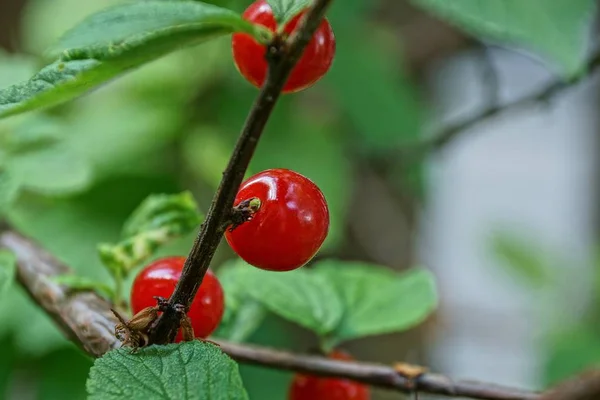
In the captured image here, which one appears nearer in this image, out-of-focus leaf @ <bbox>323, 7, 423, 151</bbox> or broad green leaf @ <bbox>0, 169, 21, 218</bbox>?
broad green leaf @ <bbox>0, 169, 21, 218</bbox>

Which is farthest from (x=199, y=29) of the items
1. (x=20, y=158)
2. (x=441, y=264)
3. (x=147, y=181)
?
(x=441, y=264)

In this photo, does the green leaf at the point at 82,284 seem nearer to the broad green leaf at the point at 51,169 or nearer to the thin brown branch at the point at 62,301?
the thin brown branch at the point at 62,301

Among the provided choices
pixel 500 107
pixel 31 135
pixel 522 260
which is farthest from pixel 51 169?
pixel 522 260

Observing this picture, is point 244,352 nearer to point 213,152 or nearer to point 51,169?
point 51,169

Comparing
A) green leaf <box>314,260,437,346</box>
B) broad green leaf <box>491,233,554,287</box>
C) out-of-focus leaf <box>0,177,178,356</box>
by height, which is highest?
green leaf <box>314,260,437,346</box>

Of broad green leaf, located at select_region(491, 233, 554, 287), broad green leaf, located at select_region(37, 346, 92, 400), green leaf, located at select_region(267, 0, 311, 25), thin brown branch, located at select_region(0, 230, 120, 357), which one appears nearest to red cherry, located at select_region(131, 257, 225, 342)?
thin brown branch, located at select_region(0, 230, 120, 357)

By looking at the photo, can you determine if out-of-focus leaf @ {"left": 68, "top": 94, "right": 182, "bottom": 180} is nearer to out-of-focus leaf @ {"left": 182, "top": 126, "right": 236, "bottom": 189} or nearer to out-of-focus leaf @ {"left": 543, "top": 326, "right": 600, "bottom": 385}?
out-of-focus leaf @ {"left": 182, "top": 126, "right": 236, "bottom": 189}
